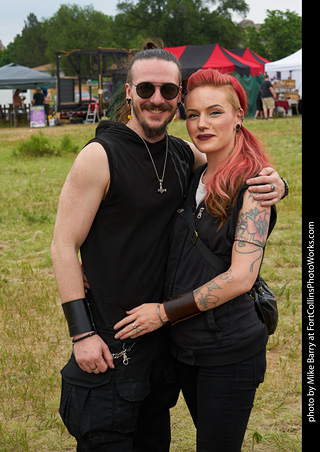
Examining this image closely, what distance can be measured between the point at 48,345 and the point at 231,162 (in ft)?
9.72

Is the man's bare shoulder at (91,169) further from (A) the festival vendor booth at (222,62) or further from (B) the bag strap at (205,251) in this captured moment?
(A) the festival vendor booth at (222,62)

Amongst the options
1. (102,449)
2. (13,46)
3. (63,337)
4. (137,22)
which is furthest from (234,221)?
(13,46)

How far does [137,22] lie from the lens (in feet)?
253

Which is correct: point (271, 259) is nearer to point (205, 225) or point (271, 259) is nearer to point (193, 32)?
point (205, 225)

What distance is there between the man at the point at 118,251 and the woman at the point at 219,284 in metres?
0.10

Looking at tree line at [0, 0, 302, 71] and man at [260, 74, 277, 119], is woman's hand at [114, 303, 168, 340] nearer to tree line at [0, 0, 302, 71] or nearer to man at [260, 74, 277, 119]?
man at [260, 74, 277, 119]

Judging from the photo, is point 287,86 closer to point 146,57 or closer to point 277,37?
point 146,57

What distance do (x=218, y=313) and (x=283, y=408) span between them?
5.91 feet

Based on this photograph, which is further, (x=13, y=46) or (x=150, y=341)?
(x=13, y=46)

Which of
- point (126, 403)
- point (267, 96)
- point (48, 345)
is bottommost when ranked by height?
point (48, 345)

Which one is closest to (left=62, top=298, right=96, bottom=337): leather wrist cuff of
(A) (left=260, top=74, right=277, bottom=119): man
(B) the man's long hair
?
(B) the man's long hair

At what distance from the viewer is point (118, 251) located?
2529mm

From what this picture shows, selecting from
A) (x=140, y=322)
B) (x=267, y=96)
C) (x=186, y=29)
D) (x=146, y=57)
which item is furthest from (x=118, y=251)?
(x=186, y=29)

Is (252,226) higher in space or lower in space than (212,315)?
higher
